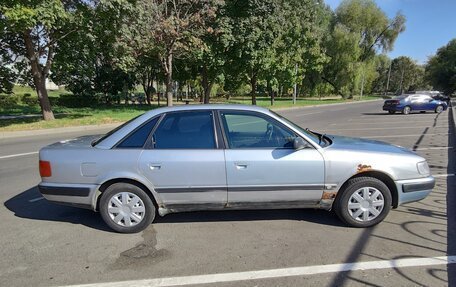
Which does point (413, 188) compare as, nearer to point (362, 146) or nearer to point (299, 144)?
point (362, 146)

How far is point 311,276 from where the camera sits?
338 centimetres

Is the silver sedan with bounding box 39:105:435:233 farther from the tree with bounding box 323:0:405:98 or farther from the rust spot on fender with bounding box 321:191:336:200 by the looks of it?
the tree with bounding box 323:0:405:98

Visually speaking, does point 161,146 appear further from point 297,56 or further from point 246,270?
point 297,56

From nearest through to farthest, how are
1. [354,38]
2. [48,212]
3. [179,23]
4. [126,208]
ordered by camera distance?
[126,208], [48,212], [179,23], [354,38]

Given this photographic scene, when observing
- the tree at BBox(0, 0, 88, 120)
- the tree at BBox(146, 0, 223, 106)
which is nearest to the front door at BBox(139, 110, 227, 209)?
the tree at BBox(0, 0, 88, 120)

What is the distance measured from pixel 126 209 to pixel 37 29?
52.2ft

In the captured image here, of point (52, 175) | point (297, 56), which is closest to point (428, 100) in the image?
point (297, 56)

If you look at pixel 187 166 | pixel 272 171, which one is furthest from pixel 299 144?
pixel 187 166

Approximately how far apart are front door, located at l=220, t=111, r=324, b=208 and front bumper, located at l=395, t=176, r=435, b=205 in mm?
1025

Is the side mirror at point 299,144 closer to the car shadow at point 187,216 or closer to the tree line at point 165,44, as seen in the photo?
the car shadow at point 187,216

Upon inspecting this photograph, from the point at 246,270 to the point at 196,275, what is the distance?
497mm

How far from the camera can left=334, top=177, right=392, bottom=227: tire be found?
14.3 ft

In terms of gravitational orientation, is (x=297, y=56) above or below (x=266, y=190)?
above

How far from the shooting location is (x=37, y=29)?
16703mm
